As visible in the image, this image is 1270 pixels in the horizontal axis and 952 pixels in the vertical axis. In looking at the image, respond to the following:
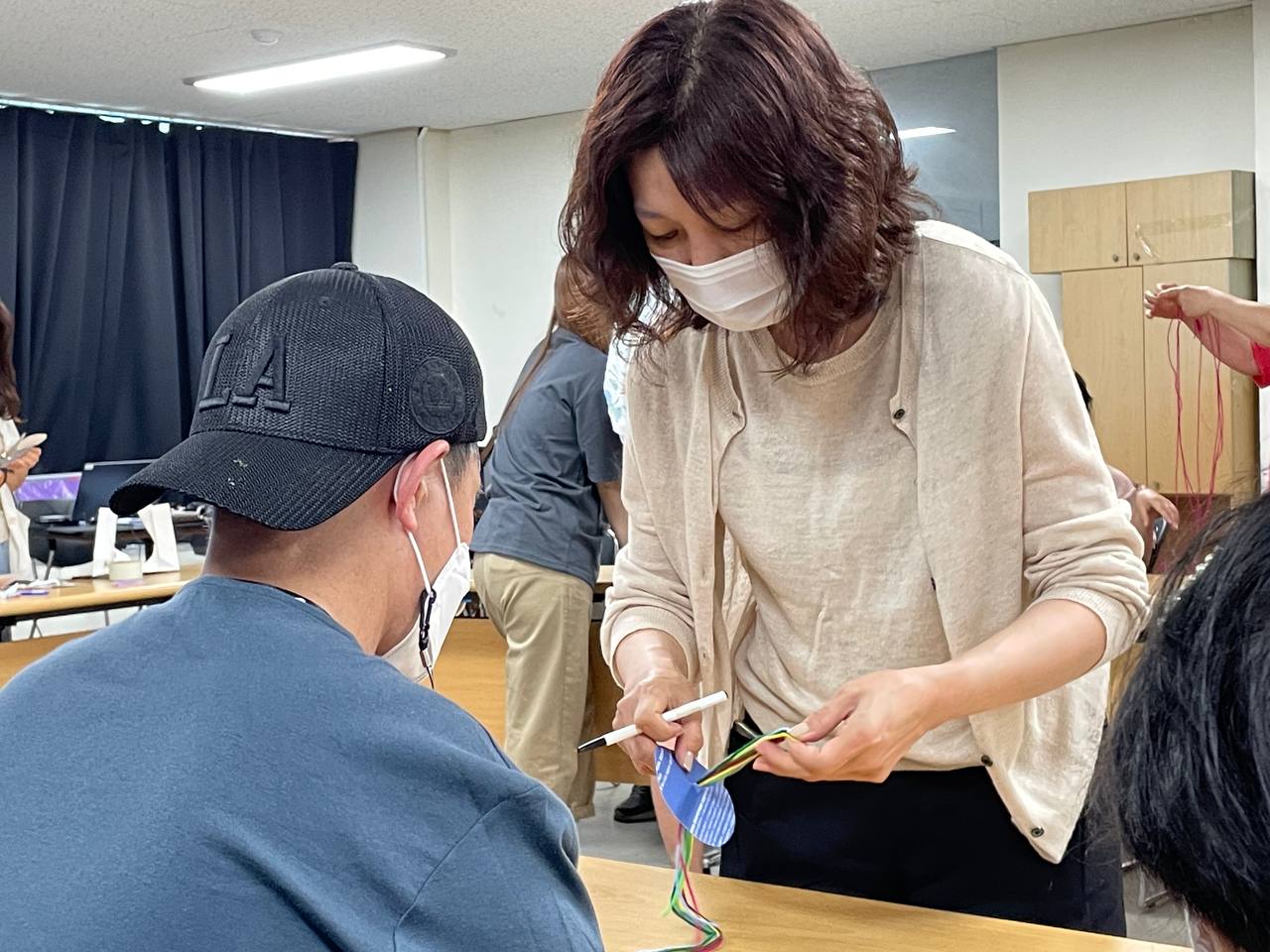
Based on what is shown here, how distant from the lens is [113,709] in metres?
0.85

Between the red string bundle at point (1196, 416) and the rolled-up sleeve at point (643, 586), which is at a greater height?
the red string bundle at point (1196, 416)

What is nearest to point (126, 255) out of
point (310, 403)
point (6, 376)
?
point (6, 376)

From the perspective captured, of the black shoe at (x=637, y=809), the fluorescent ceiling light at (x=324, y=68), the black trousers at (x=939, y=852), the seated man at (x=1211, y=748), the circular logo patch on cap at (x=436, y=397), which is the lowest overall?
the black shoe at (x=637, y=809)

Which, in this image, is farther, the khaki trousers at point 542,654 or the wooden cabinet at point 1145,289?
the wooden cabinet at point 1145,289

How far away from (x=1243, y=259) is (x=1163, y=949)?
539cm

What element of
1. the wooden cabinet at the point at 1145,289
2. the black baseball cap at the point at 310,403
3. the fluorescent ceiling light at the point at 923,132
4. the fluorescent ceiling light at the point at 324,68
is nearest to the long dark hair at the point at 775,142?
the black baseball cap at the point at 310,403

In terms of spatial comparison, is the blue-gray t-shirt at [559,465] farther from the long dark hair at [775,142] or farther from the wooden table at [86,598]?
the long dark hair at [775,142]

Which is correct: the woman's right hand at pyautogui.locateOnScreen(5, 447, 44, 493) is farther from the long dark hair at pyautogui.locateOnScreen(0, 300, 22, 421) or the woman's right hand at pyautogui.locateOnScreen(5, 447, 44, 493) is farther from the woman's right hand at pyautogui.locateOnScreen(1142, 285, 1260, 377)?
the woman's right hand at pyautogui.locateOnScreen(1142, 285, 1260, 377)

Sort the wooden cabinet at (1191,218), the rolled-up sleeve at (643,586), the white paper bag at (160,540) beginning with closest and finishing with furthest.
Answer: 1. the rolled-up sleeve at (643,586)
2. the white paper bag at (160,540)
3. the wooden cabinet at (1191,218)

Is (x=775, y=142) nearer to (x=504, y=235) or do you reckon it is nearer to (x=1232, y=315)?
(x=1232, y=315)

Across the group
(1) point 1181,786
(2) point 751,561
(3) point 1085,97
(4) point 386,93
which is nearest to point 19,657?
(2) point 751,561

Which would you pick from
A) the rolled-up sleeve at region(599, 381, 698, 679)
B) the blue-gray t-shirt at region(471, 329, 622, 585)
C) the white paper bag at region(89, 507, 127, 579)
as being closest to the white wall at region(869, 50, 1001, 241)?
the blue-gray t-shirt at region(471, 329, 622, 585)

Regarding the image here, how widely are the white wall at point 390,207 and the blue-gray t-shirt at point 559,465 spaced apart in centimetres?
544

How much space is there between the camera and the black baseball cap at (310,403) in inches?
38.4
